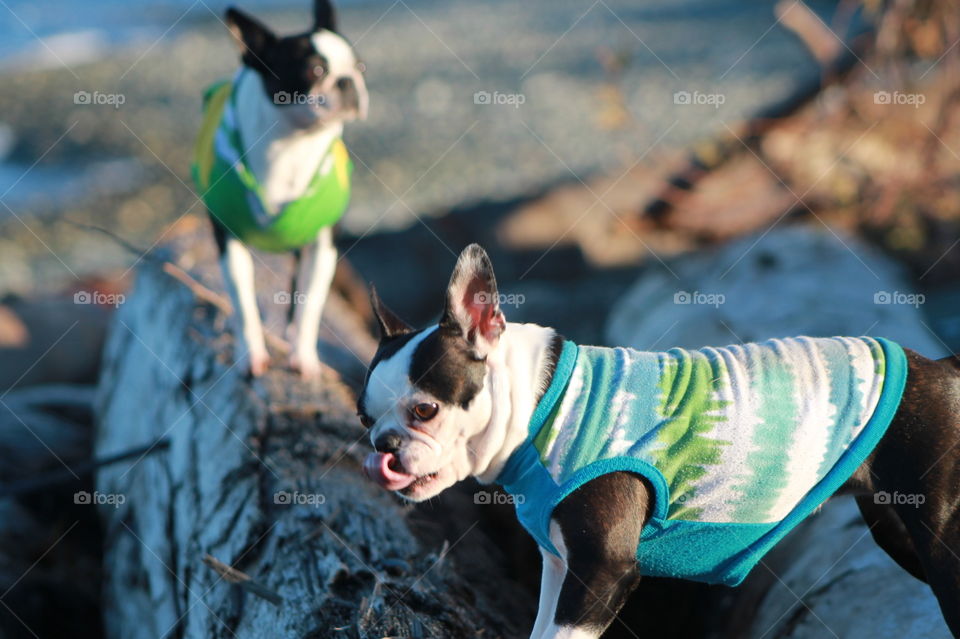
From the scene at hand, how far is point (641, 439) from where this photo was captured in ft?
8.95

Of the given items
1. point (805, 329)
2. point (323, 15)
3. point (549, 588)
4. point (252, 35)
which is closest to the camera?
point (549, 588)

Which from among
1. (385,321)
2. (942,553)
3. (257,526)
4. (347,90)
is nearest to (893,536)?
(942,553)

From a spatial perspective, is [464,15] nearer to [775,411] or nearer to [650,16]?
[650,16]

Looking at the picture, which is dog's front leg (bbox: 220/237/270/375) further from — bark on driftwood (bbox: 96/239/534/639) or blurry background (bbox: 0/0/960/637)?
blurry background (bbox: 0/0/960/637)

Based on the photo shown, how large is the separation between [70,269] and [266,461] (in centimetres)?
642

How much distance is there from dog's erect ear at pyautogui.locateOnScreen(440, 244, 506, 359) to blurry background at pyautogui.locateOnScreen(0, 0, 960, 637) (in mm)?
1673

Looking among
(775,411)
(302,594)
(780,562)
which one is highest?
(775,411)

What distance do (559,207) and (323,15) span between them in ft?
12.6

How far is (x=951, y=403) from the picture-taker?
2.77 meters

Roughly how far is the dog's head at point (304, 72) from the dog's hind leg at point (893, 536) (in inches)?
106

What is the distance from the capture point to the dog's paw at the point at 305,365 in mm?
4480

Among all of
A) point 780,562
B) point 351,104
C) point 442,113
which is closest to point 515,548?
point 780,562

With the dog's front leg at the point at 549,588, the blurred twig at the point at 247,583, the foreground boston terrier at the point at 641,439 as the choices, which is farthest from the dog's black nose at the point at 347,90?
the dog's front leg at the point at 549,588

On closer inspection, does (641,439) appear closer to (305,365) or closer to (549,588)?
(549,588)
